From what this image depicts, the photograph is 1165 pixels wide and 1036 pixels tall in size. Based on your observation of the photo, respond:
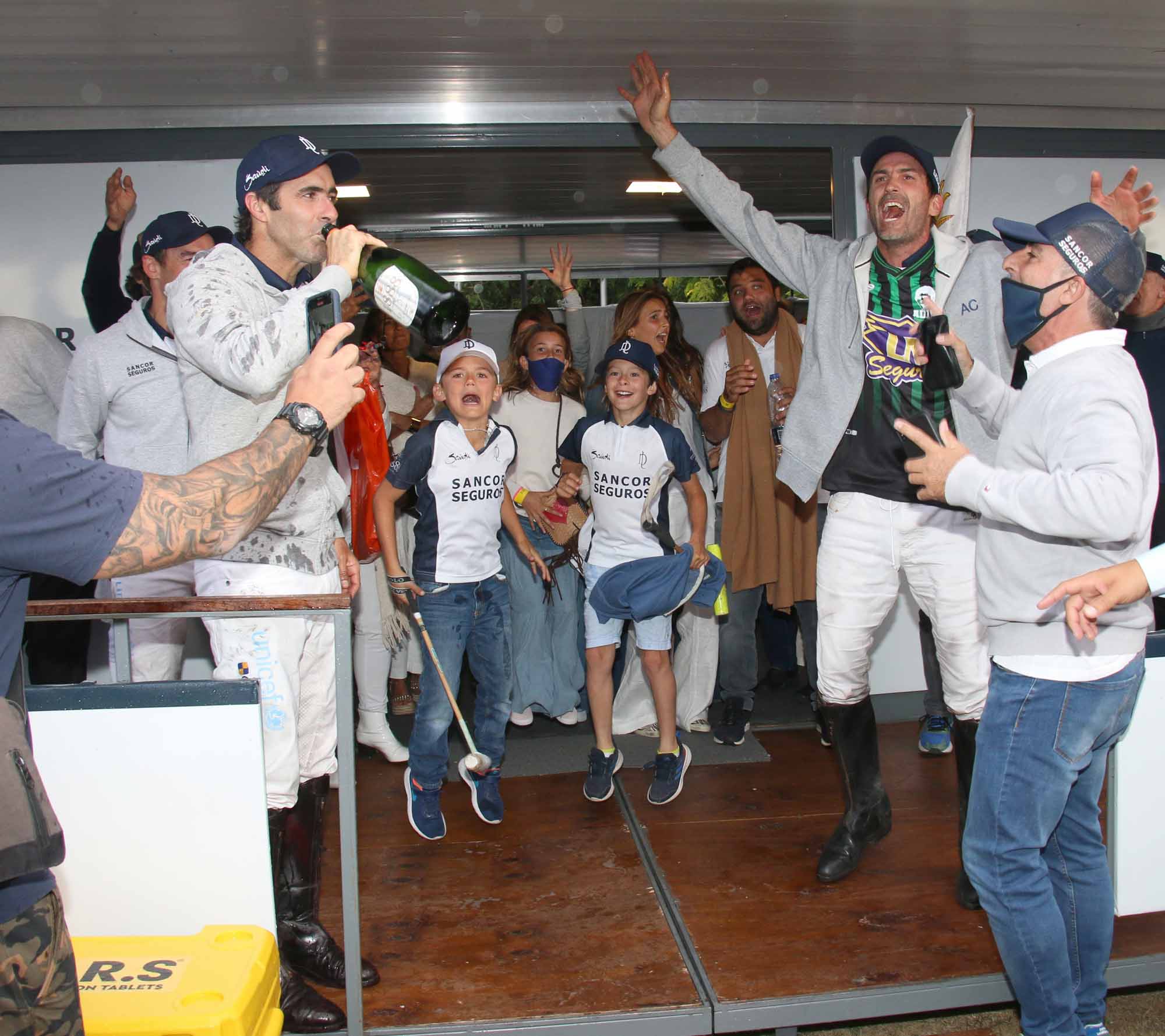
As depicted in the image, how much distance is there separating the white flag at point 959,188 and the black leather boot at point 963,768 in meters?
1.86

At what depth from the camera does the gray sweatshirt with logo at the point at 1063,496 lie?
196 centimetres

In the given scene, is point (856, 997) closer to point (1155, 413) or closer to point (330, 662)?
point (330, 662)

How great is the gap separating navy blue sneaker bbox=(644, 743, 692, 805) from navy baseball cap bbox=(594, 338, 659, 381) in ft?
4.82

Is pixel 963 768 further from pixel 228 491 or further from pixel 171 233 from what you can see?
pixel 171 233

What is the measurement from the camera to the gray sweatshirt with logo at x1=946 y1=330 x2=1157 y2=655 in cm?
196

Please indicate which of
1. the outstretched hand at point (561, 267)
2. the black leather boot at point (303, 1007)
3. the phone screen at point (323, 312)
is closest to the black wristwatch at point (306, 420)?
the phone screen at point (323, 312)

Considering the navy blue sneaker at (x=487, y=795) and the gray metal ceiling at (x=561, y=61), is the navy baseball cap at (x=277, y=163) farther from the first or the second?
the navy blue sneaker at (x=487, y=795)

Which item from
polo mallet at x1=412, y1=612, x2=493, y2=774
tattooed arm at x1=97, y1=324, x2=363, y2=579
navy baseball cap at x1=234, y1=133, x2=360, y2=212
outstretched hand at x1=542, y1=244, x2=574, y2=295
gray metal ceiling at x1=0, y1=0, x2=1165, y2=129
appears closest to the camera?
tattooed arm at x1=97, y1=324, x2=363, y2=579

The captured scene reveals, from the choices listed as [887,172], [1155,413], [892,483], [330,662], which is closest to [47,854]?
[330,662]

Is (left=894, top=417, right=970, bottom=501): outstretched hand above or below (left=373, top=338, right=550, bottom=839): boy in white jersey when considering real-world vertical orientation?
above

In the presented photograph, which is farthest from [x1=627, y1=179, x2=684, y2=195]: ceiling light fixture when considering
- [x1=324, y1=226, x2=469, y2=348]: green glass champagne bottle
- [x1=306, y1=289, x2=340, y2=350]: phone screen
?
[x1=306, y1=289, x2=340, y2=350]: phone screen

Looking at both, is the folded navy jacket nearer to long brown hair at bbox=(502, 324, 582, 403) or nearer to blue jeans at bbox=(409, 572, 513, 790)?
blue jeans at bbox=(409, 572, 513, 790)

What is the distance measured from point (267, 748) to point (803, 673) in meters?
3.62

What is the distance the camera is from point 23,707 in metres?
1.42
